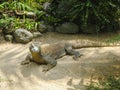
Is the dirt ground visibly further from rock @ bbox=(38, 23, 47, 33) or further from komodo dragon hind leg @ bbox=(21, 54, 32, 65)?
rock @ bbox=(38, 23, 47, 33)

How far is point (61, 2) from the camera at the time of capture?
8.79 m

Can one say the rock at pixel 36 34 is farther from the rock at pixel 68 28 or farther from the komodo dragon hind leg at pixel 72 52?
the komodo dragon hind leg at pixel 72 52

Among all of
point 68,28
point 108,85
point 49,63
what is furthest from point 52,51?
point 108,85

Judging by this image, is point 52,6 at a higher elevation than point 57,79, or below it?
higher

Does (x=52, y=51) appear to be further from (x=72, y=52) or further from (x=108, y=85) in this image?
(x=108, y=85)

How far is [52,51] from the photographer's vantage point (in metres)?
6.97

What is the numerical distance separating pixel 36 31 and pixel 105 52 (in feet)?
7.70

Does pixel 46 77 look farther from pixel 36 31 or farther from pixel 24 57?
pixel 36 31

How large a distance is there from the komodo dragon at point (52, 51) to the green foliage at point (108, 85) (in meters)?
1.23

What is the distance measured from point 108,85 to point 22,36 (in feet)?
10.8

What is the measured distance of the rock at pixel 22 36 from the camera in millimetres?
7984

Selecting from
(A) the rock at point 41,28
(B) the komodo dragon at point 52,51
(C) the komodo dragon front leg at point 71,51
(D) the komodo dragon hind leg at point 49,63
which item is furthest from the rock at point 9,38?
(D) the komodo dragon hind leg at point 49,63

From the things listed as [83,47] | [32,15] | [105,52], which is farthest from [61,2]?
[105,52]

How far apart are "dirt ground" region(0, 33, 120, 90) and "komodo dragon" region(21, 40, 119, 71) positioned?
→ 12cm
